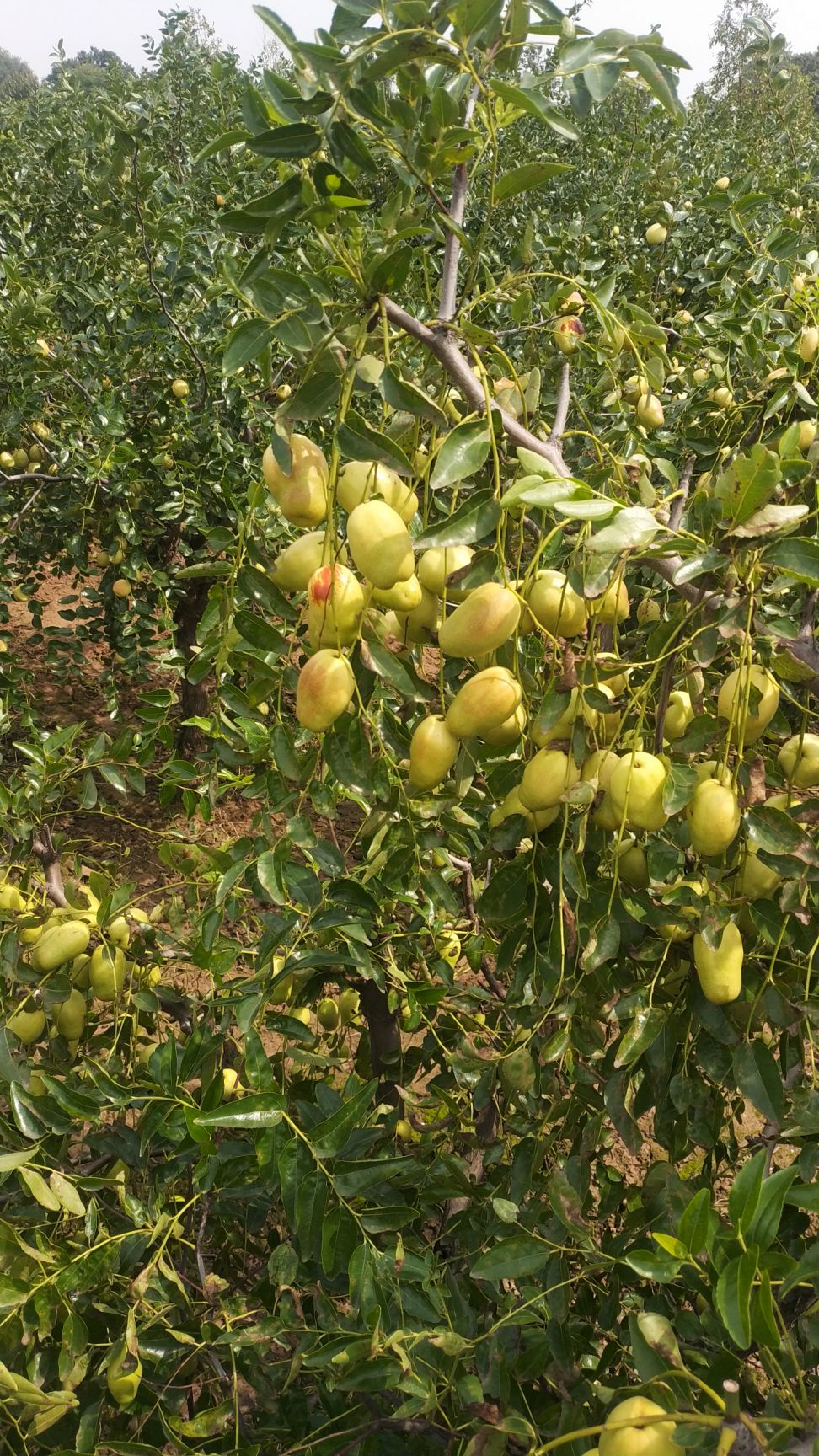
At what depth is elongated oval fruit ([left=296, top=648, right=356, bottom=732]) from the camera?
0.91 metres

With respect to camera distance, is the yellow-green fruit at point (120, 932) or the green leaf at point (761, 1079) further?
the yellow-green fruit at point (120, 932)

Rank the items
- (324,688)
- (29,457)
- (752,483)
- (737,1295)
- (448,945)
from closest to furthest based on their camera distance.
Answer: (737,1295), (752,483), (324,688), (448,945), (29,457)

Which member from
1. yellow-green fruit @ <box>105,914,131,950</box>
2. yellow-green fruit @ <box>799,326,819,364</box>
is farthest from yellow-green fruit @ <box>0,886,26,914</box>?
yellow-green fruit @ <box>799,326,819,364</box>

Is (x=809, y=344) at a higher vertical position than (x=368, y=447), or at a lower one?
higher

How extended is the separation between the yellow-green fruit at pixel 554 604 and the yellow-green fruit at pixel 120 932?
36.8 inches

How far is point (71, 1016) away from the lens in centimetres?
147

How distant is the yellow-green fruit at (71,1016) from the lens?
4.80 ft

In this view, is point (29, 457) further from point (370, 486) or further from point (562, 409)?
point (370, 486)

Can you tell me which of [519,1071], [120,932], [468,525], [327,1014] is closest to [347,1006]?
[327,1014]

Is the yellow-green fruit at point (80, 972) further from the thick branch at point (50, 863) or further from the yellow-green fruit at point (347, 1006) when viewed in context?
the yellow-green fruit at point (347, 1006)

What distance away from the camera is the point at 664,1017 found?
0.99 meters

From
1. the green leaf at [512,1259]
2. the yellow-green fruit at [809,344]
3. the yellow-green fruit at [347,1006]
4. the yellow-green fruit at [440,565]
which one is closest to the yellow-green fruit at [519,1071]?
the green leaf at [512,1259]

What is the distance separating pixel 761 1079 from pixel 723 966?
0.12 meters

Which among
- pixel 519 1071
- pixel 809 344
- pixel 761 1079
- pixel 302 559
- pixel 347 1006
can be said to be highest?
pixel 809 344
